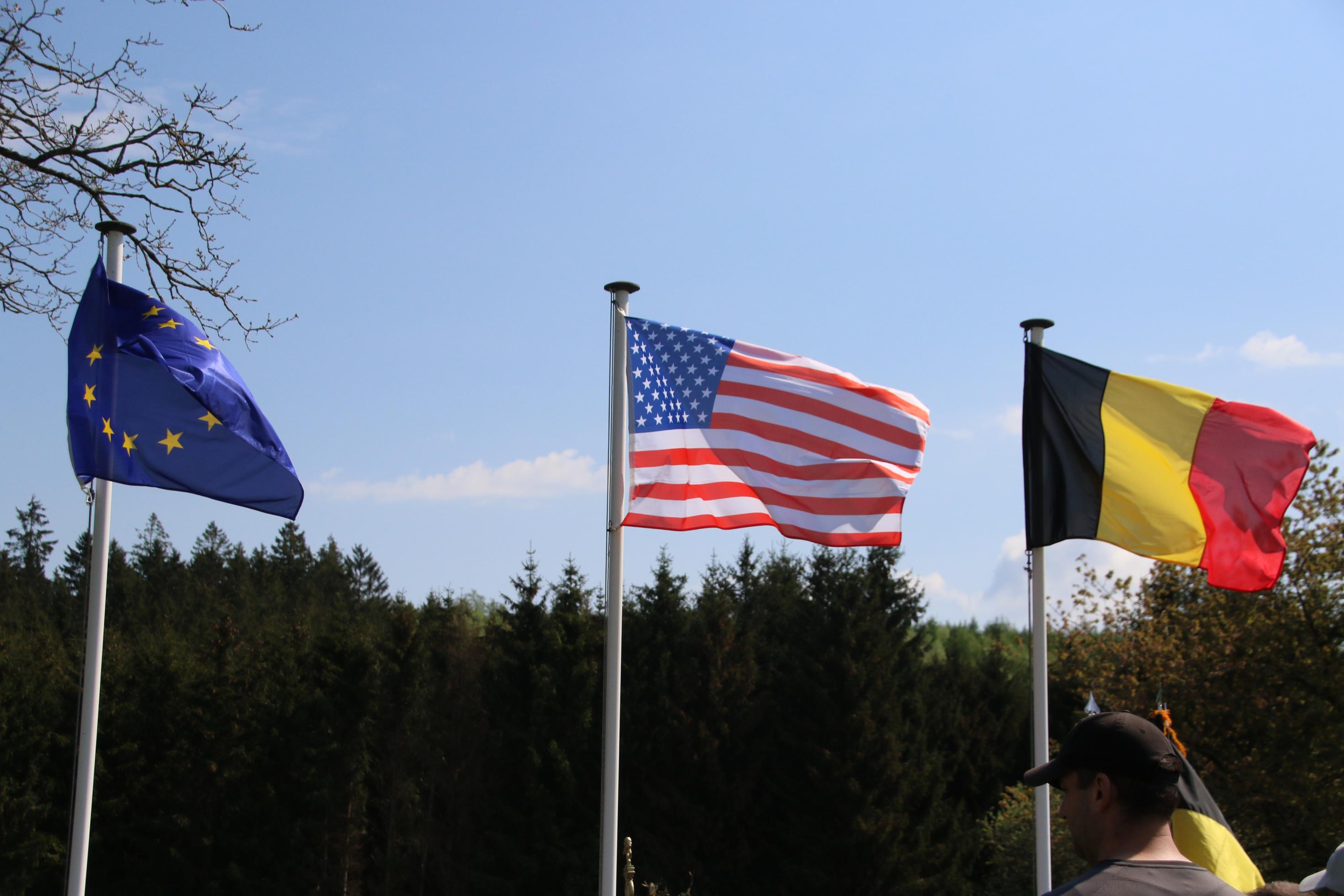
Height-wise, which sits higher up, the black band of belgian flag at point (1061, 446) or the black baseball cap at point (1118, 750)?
the black band of belgian flag at point (1061, 446)

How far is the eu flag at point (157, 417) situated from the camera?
8703 millimetres

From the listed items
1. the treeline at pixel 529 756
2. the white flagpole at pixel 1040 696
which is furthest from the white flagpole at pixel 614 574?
the treeline at pixel 529 756

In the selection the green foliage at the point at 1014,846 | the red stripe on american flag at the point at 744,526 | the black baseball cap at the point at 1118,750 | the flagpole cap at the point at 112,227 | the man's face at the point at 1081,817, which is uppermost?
the flagpole cap at the point at 112,227

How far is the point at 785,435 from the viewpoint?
9.75 meters

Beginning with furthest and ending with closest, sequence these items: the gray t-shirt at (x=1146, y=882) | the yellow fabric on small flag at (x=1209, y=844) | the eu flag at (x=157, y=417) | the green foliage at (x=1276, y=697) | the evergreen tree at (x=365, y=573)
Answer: the evergreen tree at (x=365, y=573) < the green foliage at (x=1276, y=697) < the eu flag at (x=157, y=417) < the yellow fabric on small flag at (x=1209, y=844) < the gray t-shirt at (x=1146, y=882)

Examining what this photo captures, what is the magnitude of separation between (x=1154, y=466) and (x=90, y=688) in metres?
8.55

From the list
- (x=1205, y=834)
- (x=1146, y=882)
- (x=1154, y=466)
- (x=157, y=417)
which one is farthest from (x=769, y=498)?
(x=1146, y=882)

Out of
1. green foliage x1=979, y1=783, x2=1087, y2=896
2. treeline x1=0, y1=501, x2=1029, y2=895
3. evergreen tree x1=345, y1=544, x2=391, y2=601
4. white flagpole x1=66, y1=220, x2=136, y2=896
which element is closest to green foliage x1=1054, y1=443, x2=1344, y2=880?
green foliage x1=979, y1=783, x2=1087, y2=896

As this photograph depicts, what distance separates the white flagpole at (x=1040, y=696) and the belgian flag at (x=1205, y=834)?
2360 mm

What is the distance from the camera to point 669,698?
3809cm

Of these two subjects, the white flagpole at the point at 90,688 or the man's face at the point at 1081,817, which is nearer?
the man's face at the point at 1081,817

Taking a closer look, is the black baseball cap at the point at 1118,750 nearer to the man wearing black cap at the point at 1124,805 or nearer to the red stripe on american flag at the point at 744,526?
the man wearing black cap at the point at 1124,805

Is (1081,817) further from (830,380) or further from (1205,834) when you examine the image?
(830,380)

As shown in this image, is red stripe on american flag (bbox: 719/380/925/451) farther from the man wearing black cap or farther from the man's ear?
the man's ear
